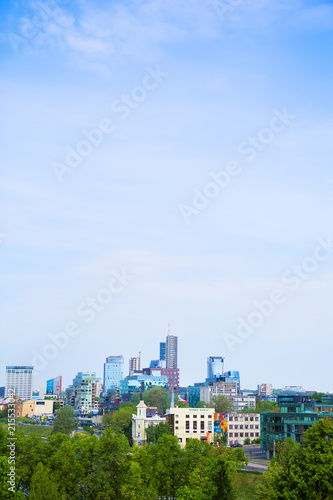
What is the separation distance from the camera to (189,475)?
52906mm

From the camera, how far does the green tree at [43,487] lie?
47.2m

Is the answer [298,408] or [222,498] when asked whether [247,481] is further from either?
[222,498]

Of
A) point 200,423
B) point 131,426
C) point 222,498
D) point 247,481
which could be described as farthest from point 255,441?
point 222,498

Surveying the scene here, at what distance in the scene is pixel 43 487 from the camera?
157 feet

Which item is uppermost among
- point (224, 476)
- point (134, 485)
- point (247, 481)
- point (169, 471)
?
point (224, 476)

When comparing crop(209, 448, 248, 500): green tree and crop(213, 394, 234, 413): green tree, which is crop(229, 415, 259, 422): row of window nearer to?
crop(213, 394, 234, 413): green tree

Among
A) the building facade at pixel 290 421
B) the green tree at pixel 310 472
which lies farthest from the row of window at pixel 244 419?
the green tree at pixel 310 472

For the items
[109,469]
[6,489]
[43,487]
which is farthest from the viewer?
[109,469]

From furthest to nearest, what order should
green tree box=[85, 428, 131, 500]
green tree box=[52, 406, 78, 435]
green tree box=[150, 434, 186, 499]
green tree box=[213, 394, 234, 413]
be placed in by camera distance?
green tree box=[213, 394, 234, 413] < green tree box=[52, 406, 78, 435] < green tree box=[150, 434, 186, 499] < green tree box=[85, 428, 131, 500]

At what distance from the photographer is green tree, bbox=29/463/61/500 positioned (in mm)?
47188

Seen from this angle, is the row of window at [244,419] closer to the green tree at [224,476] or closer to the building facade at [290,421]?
the building facade at [290,421]

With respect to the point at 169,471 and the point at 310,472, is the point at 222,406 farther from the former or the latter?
the point at 310,472

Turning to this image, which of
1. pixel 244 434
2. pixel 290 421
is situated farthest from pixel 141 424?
pixel 290 421

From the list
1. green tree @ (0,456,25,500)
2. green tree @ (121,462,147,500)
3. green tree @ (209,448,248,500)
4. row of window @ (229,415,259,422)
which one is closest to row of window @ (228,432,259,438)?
row of window @ (229,415,259,422)
